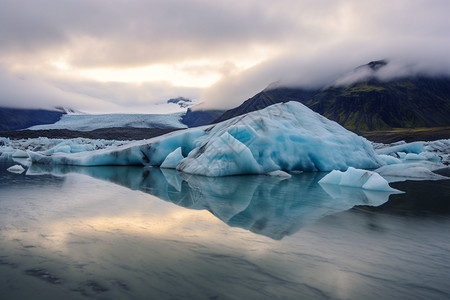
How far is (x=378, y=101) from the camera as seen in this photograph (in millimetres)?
97438

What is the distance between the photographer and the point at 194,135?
13.2m

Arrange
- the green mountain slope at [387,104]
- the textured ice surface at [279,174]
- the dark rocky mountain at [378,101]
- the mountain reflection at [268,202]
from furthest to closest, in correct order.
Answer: the dark rocky mountain at [378,101], the green mountain slope at [387,104], the textured ice surface at [279,174], the mountain reflection at [268,202]

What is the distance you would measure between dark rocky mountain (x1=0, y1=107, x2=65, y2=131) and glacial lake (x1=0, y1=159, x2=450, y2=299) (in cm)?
9623

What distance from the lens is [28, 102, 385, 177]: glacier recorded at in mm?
9969

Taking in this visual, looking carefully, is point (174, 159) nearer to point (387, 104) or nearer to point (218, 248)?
point (218, 248)

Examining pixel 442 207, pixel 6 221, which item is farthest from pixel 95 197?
pixel 442 207

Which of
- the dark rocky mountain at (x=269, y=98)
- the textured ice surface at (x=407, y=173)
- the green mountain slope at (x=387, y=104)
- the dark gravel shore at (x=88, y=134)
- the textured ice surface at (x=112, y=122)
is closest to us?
the textured ice surface at (x=407, y=173)

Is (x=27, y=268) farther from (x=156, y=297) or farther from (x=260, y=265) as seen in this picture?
(x=260, y=265)

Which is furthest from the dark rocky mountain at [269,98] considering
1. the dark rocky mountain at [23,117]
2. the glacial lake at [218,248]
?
the glacial lake at [218,248]

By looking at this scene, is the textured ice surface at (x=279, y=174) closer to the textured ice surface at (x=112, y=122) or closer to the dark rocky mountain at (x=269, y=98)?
the textured ice surface at (x=112, y=122)

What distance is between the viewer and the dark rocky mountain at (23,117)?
3366 inches

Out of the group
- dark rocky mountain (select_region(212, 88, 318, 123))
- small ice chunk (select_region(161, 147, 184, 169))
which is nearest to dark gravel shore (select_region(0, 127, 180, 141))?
small ice chunk (select_region(161, 147, 184, 169))

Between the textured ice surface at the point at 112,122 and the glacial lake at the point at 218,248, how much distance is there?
59.5m

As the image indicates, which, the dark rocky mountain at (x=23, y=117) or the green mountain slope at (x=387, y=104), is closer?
the dark rocky mountain at (x=23, y=117)
